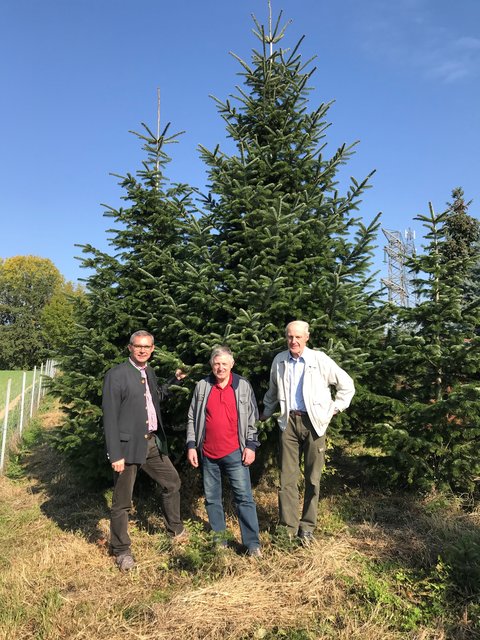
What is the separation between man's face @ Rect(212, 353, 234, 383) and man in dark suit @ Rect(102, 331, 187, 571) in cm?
74

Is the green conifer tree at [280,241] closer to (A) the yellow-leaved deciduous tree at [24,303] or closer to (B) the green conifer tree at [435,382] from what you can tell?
(B) the green conifer tree at [435,382]

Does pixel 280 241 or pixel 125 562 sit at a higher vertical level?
pixel 280 241

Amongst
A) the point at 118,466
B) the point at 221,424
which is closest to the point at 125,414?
the point at 118,466

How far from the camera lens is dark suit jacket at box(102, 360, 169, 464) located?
4.14 metres

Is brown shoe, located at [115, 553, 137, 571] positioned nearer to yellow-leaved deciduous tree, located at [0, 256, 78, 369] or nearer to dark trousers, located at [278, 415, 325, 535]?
dark trousers, located at [278, 415, 325, 535]

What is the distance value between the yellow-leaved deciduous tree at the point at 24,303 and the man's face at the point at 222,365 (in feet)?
171

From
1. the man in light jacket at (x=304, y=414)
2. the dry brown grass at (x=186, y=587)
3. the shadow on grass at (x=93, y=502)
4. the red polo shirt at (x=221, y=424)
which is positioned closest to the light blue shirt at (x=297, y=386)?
the man in light jacket at (x=304, y=414)

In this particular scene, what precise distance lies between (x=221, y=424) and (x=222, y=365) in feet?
1.80

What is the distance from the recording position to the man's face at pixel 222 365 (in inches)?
161

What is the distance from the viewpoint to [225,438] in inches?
164

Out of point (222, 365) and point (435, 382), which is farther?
point (435, 382)

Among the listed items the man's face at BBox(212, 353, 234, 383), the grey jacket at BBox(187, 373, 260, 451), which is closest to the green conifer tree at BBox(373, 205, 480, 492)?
the grey jacket at BBox(187, 373, 260, 451)

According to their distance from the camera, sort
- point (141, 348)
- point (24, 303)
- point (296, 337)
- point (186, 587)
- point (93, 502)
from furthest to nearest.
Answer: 1. point (24, 303)
2. point (93, 502)
3. point (141, 348)
4. point (296, 337)
5. point (186, 587)

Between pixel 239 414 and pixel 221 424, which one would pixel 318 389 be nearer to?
pixel 239 414
